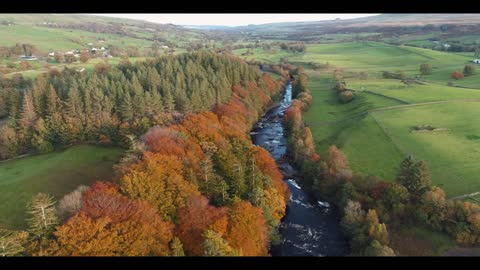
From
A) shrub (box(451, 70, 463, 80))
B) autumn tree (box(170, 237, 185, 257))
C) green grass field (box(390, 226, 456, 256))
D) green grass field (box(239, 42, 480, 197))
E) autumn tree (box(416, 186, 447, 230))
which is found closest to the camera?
autumn tree (box(170, 237, 185, 257))

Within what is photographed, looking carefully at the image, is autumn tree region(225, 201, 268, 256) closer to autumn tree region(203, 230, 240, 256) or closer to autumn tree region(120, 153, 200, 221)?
autumn tree region(203, 230, 240, 256)

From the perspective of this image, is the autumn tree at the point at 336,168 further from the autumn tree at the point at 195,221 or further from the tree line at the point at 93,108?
the tree line at the point at 93,108

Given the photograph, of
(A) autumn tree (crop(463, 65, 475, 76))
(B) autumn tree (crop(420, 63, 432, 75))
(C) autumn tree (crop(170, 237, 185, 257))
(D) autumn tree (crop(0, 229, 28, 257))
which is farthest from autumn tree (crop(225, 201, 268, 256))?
(B) autumn tree (crop(420, 63, 432, 75))

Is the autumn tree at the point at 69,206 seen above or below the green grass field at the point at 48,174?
above

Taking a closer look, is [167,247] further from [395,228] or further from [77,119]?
[77,119]

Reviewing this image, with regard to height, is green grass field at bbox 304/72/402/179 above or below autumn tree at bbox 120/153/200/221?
below

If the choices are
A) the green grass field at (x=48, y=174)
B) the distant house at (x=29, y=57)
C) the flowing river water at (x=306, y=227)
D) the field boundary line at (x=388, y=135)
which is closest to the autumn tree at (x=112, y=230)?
the green grass field at (x=48, y=174)

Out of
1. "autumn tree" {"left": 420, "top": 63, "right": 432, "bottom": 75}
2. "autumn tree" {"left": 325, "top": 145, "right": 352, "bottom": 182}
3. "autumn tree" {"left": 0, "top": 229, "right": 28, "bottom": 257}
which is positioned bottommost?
"autumn tree" {"left": 325, "top": 145, "right": 352, "bottom": 182}

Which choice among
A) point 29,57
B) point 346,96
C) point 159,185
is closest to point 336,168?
point 159,185
